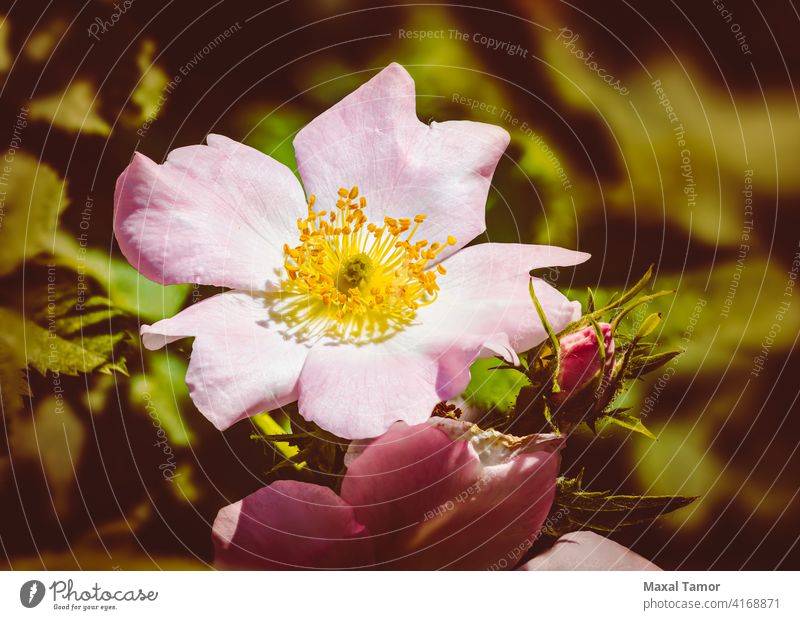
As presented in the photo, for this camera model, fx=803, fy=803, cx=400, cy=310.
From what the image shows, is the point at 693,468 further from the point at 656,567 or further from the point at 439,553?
the point at 439,553

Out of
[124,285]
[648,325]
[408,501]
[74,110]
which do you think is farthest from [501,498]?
[74,110]

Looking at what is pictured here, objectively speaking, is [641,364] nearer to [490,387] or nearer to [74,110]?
[490,387]

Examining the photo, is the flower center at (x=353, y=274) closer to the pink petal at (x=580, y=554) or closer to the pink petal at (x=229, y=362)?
the pink petal at (x=229, y=362)

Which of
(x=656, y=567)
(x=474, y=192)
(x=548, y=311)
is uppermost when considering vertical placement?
(x=474, y=192)

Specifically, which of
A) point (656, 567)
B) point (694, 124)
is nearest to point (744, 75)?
point (694, 124)

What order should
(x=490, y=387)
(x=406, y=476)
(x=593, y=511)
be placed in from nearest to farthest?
(x=406, y=476) < (x=593, y=511) < (x=490, y=387)

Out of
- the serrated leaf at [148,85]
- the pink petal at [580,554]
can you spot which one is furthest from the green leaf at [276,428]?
the serrated leaf at [148,85]
